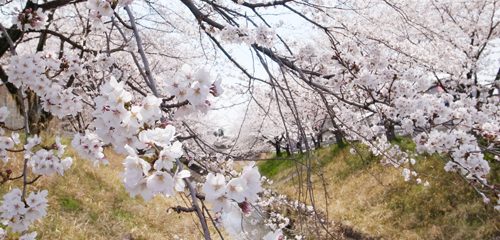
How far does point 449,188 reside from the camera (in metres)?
9.36

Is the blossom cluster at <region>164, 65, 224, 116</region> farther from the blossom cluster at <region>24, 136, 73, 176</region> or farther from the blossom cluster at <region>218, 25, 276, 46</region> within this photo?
the blossom cluster at <region>24, 136, 73, 176</region>

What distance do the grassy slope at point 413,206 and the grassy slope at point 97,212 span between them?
8.65 feet

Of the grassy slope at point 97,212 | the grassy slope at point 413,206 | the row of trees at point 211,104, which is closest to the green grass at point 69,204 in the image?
the grassy slope at point 97,212

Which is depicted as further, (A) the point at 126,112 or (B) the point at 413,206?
(B) the point at 413,206

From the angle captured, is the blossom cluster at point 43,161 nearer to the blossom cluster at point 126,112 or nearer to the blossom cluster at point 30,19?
the blossom cluster at point 30,19

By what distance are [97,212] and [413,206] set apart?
668cm

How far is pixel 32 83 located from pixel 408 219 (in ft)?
27.8

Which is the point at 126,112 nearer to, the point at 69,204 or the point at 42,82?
the point at 42,82

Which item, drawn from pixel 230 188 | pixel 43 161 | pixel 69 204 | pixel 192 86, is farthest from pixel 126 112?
pixel 69 204

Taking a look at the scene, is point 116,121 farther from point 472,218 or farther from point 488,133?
point 472,218

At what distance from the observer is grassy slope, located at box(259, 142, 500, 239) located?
8039 millimetres

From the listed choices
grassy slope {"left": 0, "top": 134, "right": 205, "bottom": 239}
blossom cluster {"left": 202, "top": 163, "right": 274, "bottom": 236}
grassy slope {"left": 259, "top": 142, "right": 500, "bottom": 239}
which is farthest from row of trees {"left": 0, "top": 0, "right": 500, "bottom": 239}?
grassy slope {"left": 259, "top": 142, "right": 500, "bottom": 239}

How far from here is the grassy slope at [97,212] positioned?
18.7ft

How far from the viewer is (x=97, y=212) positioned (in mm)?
6734
